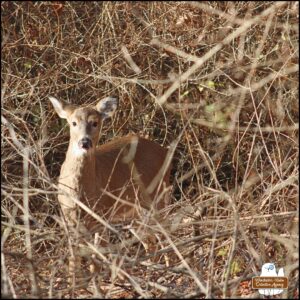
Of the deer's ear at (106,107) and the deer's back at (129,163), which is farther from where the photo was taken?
the deer's ear at (106,107)

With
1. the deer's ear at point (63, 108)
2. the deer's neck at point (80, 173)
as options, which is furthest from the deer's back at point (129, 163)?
the deer's ear at point (63, 108)

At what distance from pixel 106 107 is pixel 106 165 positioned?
1.82 ft

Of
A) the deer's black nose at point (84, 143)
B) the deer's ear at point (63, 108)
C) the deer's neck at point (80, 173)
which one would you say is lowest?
the deer's neck at point (80, 173)

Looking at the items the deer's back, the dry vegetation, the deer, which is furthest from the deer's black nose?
the dry vegetation

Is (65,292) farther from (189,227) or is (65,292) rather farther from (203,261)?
(189,227)

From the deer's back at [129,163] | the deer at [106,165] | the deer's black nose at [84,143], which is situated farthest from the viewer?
the deer's back at [129,163]

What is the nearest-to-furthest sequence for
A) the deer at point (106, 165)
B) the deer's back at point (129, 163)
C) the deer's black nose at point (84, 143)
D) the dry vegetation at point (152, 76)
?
the deer at point (106, 165), the deer's black nose at point (84, 143), the deer's back at point (129, 163), the dry vegetation at point (152, 76)

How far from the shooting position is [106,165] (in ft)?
25.1

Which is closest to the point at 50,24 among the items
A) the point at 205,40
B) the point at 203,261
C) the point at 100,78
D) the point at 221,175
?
the point at 100,78

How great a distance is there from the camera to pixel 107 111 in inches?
307

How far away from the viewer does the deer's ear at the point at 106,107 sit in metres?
Answer: 7.75

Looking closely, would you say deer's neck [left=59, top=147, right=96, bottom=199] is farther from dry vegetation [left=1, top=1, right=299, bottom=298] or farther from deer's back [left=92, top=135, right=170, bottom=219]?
dry vegetation [left=1, top=1, right=299, bottom=298]

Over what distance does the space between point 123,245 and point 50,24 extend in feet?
12.5

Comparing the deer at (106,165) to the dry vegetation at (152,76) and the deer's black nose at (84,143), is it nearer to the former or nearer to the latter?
the deer's black nose at (84,143)
